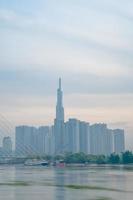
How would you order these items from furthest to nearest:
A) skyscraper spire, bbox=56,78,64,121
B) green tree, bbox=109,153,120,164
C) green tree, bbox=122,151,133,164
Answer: skyscraper spire, bbox=56,78,64,121, green tree, bbox=109,153,120,164, green tree, bbox=122,151,133,164

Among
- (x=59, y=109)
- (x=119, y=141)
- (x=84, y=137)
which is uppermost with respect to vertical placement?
(x=59, y=109)

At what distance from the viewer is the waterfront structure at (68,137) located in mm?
109625

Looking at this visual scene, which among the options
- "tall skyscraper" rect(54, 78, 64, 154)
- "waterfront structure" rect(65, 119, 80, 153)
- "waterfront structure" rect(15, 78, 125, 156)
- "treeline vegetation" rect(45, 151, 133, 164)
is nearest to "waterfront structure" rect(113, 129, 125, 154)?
"waterfront structure" rect(15, 78, 125, 156)

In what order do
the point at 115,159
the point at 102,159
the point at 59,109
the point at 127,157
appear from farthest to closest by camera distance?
the point at 59,109, the point at 102,159, the point at 115,159, the point at 127,157

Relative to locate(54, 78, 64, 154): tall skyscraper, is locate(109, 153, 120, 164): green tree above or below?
below

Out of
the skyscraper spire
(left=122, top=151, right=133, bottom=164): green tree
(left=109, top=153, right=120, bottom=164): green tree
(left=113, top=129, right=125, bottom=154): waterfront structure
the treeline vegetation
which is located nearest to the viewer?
(left=122, top=151, right=133, bottom=164): green tree

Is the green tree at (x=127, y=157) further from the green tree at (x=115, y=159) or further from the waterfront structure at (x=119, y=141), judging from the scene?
the waterfront structure at (x=119, y=141)

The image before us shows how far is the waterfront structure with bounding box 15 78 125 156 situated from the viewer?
10962cm

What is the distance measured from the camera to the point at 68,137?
366ft

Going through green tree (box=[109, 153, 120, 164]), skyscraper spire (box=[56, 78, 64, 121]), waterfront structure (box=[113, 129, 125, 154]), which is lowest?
green tree (box=[109, 153, 120, 164])

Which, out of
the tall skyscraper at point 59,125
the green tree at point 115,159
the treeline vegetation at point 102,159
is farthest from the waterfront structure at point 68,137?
the green tree at point 115,159

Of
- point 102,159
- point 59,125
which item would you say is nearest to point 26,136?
point 59,125

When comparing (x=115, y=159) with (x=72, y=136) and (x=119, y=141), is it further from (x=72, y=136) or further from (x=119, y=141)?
(x=119, y=141)

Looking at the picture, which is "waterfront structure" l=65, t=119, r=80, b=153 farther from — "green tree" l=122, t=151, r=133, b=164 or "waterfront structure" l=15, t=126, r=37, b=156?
"green tree" l=122, t=151, r=133, b=164
